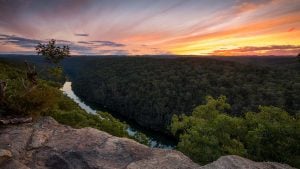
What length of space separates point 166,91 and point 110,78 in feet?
213

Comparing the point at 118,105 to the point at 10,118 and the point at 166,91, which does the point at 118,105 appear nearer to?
the point at 166,91

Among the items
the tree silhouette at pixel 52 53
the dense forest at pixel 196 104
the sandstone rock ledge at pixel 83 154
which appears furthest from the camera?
the tree silhouette at pixel 52 53

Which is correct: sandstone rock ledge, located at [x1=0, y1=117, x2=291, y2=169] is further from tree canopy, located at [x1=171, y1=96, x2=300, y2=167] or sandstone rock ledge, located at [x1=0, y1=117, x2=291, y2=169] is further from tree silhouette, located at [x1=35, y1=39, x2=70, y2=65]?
tree silhouette, located at [x1=35, y1=39, x2=70, y2=65]

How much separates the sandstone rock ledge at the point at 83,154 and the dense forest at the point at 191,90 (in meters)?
68.8

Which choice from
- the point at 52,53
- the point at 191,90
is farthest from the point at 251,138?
the point at 191,90

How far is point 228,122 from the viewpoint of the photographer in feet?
96.8

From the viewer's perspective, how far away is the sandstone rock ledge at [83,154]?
11.5 m

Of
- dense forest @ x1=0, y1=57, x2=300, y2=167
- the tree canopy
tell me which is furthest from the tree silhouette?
the tree canopy

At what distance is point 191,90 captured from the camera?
118m

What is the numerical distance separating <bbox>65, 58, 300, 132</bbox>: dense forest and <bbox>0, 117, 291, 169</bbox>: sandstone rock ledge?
68.8 metres

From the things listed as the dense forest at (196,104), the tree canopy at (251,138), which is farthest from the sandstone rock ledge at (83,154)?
the tree canopy at (251,138)

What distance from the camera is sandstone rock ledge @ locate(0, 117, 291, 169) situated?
11.5 m

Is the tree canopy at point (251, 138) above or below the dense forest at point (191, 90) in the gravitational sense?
above

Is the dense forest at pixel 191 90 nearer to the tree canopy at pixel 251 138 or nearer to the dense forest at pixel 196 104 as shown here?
the dense forest at pixel 196 104
